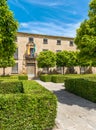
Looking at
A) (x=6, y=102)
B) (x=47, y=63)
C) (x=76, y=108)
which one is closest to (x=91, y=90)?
(x=76, y=108)

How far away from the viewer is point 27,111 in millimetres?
6023

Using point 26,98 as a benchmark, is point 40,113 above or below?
below

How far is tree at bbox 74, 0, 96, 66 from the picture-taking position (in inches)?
385

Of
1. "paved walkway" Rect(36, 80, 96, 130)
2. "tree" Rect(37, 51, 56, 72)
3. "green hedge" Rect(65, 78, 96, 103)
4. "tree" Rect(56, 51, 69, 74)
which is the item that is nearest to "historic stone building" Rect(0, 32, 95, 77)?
"tree" Rect(37, 51, 56, 72)

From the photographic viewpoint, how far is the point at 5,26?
11.2 meters

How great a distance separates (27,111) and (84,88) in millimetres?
6788

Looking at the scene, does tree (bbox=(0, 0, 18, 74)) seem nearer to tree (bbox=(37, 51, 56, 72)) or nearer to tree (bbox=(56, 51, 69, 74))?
tree (bbox=(37, 51, 56, 72))

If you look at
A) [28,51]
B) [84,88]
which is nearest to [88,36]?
[84,88]

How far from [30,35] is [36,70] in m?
6.62

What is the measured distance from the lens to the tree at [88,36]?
977cm

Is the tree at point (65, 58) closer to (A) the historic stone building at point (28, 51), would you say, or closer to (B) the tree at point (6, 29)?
(A) the historic stone building at point (28, 51)

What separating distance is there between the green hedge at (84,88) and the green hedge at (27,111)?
501 centimetres

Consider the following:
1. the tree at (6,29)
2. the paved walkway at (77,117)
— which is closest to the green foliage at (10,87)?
the tree at (6,29)

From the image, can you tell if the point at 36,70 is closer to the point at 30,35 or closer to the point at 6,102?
the point at 30,35
